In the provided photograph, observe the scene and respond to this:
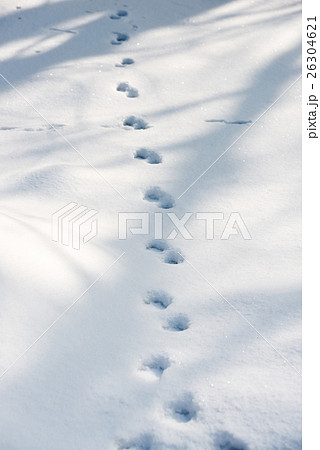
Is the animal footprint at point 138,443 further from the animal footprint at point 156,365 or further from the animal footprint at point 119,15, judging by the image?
the animal footprint at point 119,15

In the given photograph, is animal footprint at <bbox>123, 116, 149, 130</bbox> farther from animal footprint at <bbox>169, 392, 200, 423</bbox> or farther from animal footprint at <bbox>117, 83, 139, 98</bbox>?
animal footprint at <bbox>169, 392, 200, 423</bbox>

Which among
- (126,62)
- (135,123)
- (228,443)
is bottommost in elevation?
(228,443)

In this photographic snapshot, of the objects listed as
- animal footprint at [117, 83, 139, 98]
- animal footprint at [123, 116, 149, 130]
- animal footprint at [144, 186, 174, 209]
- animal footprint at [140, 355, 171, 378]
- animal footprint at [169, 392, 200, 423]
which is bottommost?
animal footprint at [169, 392, 200, 423]

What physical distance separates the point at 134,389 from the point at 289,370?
19.7 inches

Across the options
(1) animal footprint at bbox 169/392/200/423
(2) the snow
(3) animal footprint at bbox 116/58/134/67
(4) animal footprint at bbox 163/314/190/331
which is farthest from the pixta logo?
(3) animal footprint at bbox 116/58/134/67

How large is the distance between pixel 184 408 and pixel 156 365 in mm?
190

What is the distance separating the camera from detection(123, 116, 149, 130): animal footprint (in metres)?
3.12

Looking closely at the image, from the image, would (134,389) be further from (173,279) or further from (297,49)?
(297,49)

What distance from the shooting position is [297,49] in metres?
3.74

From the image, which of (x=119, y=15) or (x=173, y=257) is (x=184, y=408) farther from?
(x=119, y=15)

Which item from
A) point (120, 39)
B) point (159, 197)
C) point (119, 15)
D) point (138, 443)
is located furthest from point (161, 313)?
point (119, 15)

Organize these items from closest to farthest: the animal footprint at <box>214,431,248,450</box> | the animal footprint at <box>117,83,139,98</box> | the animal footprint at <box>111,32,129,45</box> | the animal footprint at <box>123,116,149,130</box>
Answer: the animal footprint at <box>214,431,248,450</box> < the animal footprint at <box>123,116,149,130</box> < the animal footprint at <box>117,83,139,98</box> < the animal footprint at <box>111,32,129,45</box>

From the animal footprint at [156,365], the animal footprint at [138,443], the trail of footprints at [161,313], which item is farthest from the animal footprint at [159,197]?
the animal footprint at [138,443]

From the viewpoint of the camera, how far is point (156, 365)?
1.71 meters
